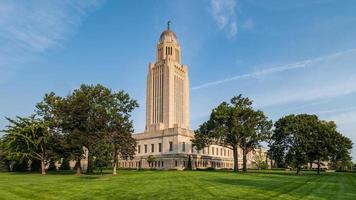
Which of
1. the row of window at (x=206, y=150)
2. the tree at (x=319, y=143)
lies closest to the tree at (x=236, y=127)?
the tree at (x=319, y=143)

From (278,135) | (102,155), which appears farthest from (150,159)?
(102,155)

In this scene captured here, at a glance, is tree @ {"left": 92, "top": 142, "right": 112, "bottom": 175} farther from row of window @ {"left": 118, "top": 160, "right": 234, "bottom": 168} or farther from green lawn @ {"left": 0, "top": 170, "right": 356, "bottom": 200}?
row of window @ {"left": 118, "top": 160, "right": 234, "bottom": 168}

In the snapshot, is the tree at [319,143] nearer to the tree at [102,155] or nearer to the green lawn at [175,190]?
the green lawn at [175,190]

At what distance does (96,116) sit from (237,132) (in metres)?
25.4

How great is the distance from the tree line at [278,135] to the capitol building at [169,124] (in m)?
20.2

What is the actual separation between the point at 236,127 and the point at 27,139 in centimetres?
3517

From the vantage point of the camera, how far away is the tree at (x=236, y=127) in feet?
202

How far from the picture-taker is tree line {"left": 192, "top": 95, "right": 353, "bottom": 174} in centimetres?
5447

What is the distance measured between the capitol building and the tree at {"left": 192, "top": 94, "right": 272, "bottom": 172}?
62.2 feet

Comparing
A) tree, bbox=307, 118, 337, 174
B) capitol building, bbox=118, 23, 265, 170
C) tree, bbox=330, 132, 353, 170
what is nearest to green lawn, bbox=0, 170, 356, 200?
tree, bbox=307, 118, 337, 174

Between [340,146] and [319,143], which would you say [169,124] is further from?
[319,143]

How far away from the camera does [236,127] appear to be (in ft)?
201

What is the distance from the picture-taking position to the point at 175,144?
3317 inches

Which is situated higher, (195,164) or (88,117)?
(88,117)
